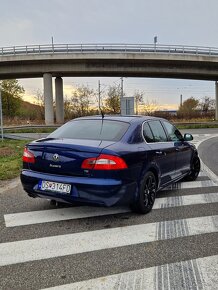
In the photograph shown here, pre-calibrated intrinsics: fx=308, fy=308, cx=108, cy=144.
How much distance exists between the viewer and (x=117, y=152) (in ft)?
14.0

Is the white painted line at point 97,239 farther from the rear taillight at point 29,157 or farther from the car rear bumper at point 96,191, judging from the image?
the rear taillight at point 29,157

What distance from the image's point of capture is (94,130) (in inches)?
195

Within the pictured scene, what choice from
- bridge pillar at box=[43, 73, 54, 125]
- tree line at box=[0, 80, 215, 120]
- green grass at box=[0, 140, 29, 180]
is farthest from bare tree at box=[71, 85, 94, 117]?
green grass at box=[0, 140, 29, 180]

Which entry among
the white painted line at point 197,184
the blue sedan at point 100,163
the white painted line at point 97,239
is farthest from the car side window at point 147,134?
the white painted line at point 197,184

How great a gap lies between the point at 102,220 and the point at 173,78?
37.9 metres

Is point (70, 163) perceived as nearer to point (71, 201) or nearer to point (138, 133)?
point (71, 201)

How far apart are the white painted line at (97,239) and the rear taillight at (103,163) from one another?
85 cm

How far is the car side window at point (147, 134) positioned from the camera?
5144 millimetres

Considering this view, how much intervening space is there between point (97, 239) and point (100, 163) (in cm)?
99

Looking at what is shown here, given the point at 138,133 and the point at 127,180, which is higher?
the point at 138,133

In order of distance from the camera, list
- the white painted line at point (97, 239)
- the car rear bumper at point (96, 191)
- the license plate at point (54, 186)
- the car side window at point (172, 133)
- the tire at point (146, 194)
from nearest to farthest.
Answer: the white painted line at point (97, 239)
the car rear bumper at point (96, 191)
the license plate at point (54, 186)
the tire at point (146, 194)
the car side window at point (172, 133)

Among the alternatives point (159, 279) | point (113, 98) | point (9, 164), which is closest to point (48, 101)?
point (113, 98)

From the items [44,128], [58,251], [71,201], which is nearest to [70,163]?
[71,201]

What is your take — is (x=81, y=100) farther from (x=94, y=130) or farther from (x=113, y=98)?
(x=94, y=130)
